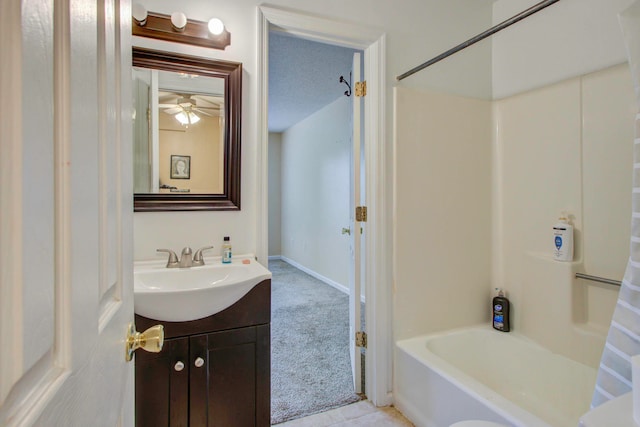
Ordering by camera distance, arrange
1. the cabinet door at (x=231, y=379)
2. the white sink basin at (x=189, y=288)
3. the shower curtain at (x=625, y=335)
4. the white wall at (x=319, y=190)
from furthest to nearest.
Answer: the white wall at (x=319, y=190), the cabinet door at (x=231, y=379), the white sink basin at (x=189, y=288), the shower curtain at (x=625, y=335)

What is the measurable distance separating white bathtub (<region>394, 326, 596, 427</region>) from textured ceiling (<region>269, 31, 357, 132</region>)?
2.16m

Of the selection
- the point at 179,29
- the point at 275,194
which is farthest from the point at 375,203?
the point at 275,194

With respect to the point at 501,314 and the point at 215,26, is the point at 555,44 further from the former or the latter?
the point at 215,26

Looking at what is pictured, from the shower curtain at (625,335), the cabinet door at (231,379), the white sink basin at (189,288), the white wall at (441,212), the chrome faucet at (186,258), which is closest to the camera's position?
the shower curtain at (625,335)

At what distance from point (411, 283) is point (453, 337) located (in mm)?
408

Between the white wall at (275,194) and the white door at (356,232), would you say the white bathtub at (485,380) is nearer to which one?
the white door at (356,232)

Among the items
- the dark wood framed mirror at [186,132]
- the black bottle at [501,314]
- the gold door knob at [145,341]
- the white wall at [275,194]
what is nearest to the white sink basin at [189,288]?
the dark wood framed mirror at [186,132]

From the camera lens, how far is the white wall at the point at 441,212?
1.89 m

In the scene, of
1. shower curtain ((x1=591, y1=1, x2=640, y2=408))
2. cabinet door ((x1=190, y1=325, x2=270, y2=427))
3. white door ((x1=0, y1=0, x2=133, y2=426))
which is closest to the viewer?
white door ((x1=0, y1=0, x2=133, y2=426))

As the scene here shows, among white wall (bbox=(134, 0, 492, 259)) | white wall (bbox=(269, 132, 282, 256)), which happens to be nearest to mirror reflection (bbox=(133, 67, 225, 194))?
white wall (bbox=(134, 0, 492, 259))

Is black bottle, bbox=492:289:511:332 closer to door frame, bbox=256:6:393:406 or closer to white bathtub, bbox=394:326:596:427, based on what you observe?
white bathtub, bbox=394:326:596:427

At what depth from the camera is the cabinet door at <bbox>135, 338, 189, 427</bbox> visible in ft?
4.01

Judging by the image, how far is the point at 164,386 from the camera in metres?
1.25

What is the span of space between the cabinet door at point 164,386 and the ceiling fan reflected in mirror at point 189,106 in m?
1.03
